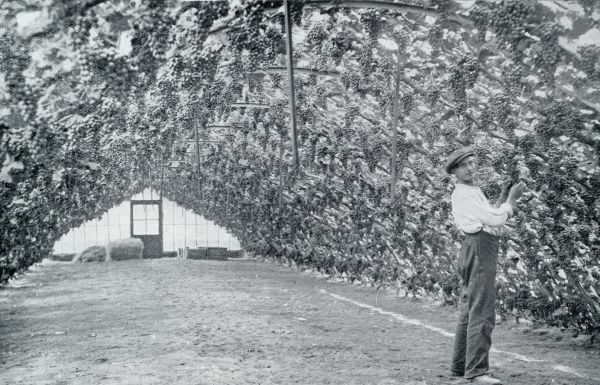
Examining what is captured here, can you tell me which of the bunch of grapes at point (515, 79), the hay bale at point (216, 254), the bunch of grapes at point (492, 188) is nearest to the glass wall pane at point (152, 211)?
the hay bale at point (216, 254)

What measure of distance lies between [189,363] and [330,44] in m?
4.12

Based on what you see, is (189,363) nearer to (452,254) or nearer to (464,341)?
(464,341)

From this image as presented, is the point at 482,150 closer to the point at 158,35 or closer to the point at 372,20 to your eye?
the point at 372,20

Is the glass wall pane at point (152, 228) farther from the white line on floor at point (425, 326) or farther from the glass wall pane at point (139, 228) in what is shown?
the white line on floor at point (425, 326)

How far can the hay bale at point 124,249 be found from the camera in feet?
96.4

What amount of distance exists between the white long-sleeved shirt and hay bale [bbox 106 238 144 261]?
25665 millimetres

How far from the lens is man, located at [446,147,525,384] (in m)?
5.33

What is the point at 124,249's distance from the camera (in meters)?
29.7

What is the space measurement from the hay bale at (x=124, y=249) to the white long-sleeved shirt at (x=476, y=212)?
25.7 meters

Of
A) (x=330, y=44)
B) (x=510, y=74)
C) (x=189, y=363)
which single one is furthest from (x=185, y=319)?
(x=510, y=74)

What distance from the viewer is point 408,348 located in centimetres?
739

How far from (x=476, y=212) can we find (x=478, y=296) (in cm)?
67

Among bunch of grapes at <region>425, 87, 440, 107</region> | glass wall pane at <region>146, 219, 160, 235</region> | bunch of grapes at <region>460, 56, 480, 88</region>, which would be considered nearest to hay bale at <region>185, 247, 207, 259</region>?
glass wall pane at <region>146, 219, 160, 235</region>

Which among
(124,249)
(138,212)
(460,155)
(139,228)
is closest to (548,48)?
(460,155)
